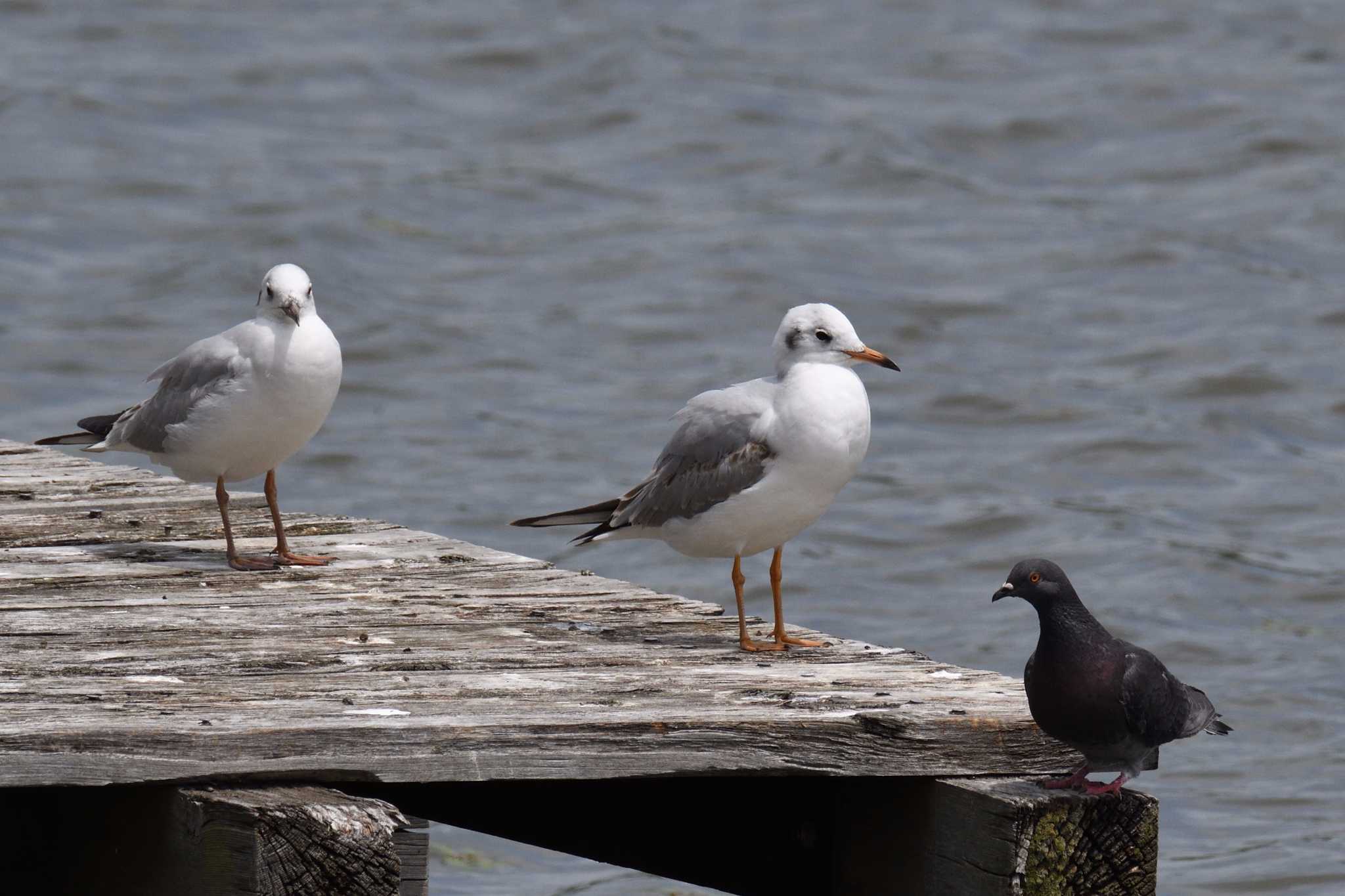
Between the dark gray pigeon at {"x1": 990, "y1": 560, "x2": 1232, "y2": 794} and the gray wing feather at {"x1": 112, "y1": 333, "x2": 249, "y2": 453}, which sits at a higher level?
the gray wing feather at {"x1": 112, "y1": 333, "x2": 249, "y2": 453}

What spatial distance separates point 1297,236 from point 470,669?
11.8m

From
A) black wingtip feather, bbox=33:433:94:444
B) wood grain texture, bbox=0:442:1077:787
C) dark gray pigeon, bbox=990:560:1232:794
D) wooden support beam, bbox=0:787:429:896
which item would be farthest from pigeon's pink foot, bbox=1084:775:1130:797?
black wingtip feather, bbox=33:433:94:444

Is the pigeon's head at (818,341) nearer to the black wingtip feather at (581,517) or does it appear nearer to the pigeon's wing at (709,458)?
the pigeon's wing at (709,458)

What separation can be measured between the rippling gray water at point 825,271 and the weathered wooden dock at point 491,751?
2.33m

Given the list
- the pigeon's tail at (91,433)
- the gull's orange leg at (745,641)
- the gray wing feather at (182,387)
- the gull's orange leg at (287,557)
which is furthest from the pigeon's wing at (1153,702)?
the pigeon's tail at (91,433)

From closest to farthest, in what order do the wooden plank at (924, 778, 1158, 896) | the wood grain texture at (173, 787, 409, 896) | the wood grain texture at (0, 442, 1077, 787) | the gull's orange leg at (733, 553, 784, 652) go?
the wood grain texture at (173, 787, 409, 896)
the wood grain texture at (0, 442, 1077, 787)
the wooden plank at (924, 778, 1158, 896)
the gull's orange leg at (733, 553, 784, 652)

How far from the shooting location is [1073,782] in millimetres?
3863

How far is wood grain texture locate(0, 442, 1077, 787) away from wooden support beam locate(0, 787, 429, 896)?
90 millimetres

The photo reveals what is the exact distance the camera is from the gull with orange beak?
478cm

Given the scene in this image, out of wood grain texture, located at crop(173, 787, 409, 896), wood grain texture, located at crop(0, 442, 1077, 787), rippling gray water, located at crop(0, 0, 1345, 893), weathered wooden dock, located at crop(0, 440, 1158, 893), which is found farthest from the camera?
rippling gray water, located at crop(0, 0, 1345, 893)

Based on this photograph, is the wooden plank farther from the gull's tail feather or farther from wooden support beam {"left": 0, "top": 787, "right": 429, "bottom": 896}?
the gull's tail feather

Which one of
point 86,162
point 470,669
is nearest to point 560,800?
point 470,669

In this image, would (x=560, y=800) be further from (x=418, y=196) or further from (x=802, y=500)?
(x=418, y=196)

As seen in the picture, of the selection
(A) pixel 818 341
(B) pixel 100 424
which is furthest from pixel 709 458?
(B) pixel 100 424
